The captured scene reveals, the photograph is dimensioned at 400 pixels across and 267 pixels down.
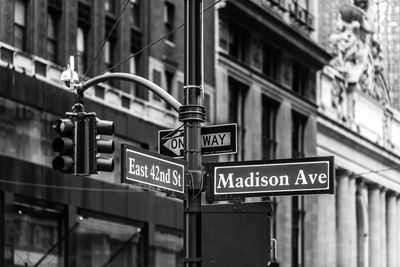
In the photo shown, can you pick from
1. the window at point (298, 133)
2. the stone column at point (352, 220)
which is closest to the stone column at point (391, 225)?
the stone column at point (352, 220)

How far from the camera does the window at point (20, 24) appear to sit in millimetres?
41156

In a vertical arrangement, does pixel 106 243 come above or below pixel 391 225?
below

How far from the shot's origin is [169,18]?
52.4 m

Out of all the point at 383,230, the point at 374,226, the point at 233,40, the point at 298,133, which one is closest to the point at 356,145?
the point at 374,226

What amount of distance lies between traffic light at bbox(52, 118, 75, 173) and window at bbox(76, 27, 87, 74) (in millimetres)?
25564

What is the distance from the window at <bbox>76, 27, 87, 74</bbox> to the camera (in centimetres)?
4475

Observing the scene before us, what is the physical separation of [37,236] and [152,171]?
25556 millimetres

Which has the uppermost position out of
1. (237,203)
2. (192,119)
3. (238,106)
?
(238,106)

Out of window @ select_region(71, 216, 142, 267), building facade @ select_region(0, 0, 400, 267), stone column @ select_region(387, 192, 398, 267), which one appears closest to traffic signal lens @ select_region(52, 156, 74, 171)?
building facade @ select_region(0, 0, 400, 267)

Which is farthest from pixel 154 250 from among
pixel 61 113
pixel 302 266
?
pixel 302 266

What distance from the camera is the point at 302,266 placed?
68.1 meters

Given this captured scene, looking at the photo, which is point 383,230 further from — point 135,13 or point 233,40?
point 135,13

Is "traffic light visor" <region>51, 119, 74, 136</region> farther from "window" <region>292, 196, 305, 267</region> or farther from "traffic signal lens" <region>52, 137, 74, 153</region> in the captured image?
"window" <region>292, 196, 305, 267</region>

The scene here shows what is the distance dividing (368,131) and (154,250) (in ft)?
120
